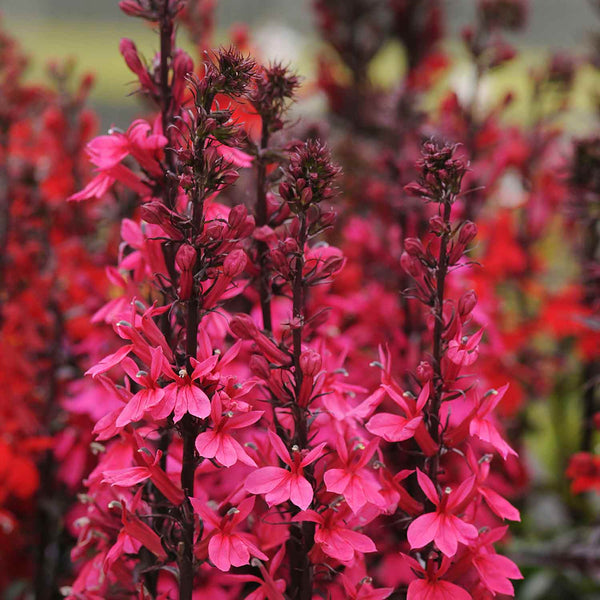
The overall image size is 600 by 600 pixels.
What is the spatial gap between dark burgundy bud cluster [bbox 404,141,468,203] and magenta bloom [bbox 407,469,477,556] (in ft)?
0.72

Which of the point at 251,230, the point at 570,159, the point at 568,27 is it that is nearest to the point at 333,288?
the point at 570,159

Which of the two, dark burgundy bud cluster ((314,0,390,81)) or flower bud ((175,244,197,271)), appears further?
dark burgundy bud cluster ((314,0,390,81))

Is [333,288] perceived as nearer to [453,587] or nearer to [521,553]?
[521,553]

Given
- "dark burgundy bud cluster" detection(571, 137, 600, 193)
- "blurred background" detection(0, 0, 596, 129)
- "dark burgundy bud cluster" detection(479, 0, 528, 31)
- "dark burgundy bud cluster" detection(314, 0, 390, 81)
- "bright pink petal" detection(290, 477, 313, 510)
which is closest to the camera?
"bright pink petal" detection(290, 477, 313, 510)

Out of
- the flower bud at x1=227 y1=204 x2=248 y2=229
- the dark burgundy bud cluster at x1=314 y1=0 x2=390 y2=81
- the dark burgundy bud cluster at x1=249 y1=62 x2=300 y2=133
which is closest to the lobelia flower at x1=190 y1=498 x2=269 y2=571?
the flower bud at x1=227 y1=204 x2=248 y2=229

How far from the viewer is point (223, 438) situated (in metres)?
0.54

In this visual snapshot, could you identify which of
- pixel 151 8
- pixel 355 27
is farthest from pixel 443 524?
pixel 355 27

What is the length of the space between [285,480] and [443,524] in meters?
0.13

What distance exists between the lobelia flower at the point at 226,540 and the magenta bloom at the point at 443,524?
0.38ft

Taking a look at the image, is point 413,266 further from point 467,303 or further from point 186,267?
point 186,267

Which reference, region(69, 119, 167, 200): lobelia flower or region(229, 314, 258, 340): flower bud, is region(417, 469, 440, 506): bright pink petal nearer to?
region(229, 314, 258, 340): flower bud

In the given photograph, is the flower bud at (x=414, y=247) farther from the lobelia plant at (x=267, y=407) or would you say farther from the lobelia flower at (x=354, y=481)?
the lobelia flower at (x=354, y=481)

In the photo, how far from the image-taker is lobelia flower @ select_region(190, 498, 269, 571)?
1.73 ft

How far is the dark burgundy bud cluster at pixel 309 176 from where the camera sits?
1.82 feet
